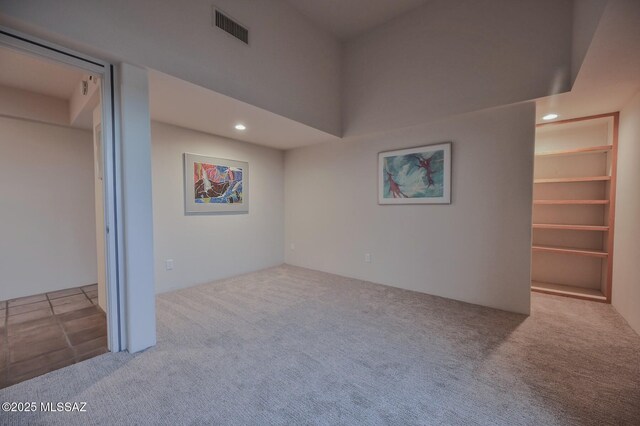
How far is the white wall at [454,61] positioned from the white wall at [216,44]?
478 millimetres

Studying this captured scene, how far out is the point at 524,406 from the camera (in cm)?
151

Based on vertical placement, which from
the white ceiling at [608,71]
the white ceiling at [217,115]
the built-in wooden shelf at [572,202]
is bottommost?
the built-in wooden shelf at [572,202]

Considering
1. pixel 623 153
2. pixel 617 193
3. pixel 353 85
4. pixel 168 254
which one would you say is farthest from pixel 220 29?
pixel 617 193

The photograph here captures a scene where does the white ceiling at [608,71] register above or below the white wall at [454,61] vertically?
below

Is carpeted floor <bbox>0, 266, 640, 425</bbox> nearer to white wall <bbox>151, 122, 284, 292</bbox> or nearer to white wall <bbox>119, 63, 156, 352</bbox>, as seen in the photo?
white wall <bbox>119, 63, 156, 352</bbox>

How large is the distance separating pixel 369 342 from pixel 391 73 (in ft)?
10.7

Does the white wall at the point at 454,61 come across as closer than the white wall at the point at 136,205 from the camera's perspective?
No

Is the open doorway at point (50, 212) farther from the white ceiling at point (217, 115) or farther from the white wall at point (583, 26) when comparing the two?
the white wall at point (583, 26)

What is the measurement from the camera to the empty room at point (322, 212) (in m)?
1.67

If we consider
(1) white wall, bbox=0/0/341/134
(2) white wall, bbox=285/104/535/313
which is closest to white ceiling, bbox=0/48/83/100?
(1) white wall, bbox=0/0/341/134

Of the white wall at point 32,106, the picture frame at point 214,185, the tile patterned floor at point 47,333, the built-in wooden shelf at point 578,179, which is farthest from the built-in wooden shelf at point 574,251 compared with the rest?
the white wall at point 32,106

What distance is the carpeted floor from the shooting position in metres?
1.47

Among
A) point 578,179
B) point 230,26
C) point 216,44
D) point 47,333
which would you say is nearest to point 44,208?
point 47,333

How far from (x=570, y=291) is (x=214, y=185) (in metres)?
4.96
